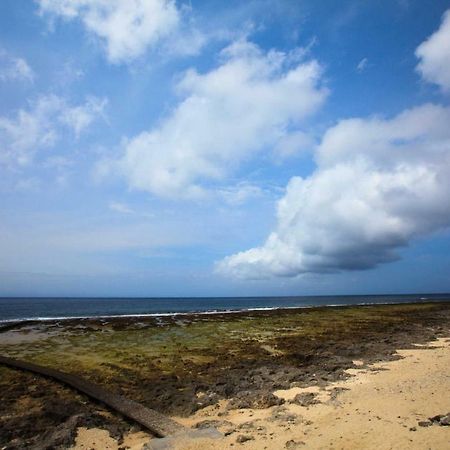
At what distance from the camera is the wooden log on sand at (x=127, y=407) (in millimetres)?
9141

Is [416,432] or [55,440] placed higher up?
[416,432]

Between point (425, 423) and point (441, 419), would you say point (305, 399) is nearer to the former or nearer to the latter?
point (425, 423)

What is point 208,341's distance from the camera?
2497 centimetres

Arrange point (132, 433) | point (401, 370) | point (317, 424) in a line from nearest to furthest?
point (317, 424) → point (132, 433) → point (401, 370)

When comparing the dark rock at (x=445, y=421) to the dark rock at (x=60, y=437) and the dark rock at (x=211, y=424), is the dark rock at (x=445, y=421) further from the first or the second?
the dark rock at (x=60, y=437)

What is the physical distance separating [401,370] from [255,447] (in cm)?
811

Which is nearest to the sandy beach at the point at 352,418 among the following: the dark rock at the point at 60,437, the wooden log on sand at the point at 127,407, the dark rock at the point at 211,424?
the dark rock at the point at 211,424

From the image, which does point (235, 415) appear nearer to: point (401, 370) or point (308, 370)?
point (308, 370)

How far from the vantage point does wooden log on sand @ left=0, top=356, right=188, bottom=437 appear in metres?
9.14

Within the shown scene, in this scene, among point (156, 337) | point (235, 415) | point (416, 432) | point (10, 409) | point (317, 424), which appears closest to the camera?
point (416, 432)

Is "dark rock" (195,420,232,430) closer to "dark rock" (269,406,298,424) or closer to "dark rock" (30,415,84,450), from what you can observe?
"dark rock" (269,406,298,424)

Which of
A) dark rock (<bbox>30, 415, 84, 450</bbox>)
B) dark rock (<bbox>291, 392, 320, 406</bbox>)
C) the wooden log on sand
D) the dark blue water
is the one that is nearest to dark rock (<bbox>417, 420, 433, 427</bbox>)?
dark rock (<bbox>291, 392, 320, 406</bbox>)

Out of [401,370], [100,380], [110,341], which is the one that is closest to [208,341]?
Answer: [110,341]

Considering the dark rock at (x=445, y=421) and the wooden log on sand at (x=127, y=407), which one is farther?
the wooden log on sand at (x=127, y=407)
